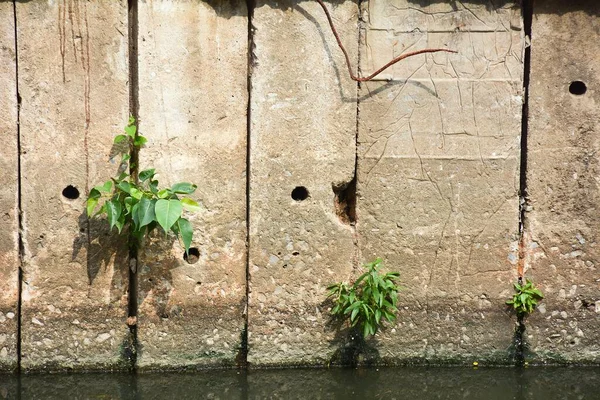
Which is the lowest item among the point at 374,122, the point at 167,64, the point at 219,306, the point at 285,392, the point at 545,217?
the point at 285,392

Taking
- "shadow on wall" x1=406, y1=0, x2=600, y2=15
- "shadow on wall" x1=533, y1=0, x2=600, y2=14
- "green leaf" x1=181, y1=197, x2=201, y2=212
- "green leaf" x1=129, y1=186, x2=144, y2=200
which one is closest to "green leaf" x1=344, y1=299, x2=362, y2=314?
"green leaf" x1=181, y1=197, x2=201, y2=212

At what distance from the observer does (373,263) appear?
14.3 feet

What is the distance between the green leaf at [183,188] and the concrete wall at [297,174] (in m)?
0.17

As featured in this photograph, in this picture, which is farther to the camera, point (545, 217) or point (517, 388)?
point (545, 217)

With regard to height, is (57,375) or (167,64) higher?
(167,64)

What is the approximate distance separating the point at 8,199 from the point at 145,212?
2.54 feet

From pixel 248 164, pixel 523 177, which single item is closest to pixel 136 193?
pixel 248 164

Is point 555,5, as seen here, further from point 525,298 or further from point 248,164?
point 248,164

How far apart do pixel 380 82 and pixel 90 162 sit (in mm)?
1610

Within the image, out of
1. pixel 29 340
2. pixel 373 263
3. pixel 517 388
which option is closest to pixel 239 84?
pixel 373 263

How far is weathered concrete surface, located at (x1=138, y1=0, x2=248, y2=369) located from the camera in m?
4.25

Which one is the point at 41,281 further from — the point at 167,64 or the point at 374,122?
the point at 374,122

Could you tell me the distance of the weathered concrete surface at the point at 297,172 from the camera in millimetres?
4312

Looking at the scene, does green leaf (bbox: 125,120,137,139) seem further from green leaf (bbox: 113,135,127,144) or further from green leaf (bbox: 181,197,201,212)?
green leaf (bbox: 181,197,201,212)
